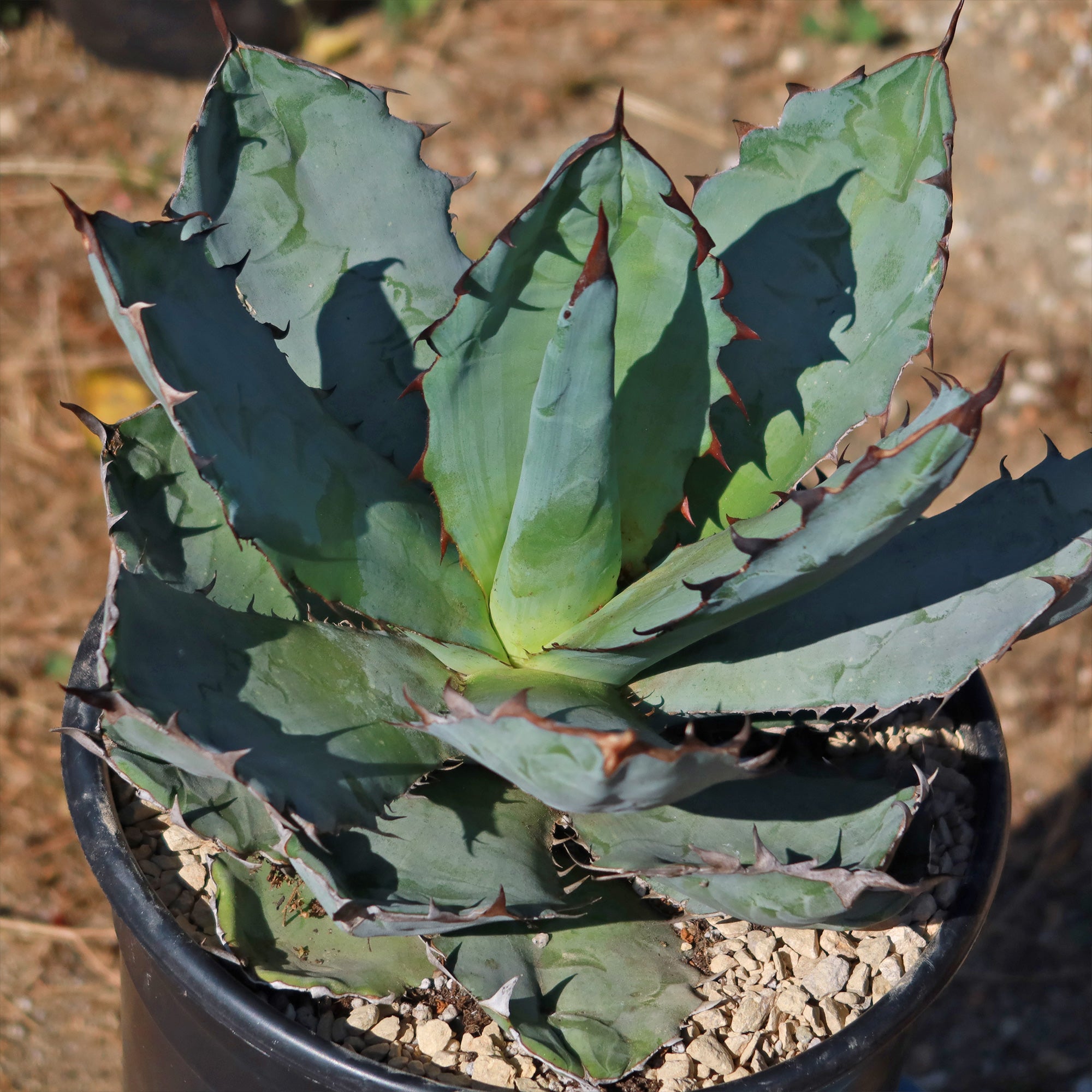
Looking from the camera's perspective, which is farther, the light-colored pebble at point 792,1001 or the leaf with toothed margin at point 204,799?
the light-colored pebble at point 792,1001

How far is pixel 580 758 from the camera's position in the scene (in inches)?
29.2

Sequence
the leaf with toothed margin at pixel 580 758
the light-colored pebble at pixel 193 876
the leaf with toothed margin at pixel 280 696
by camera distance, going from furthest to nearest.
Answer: the light-colored pebble at pixel 193 876
the leaf with toothed margin at pixel 280 696
the leaf with toothed margin at pixel 580 758

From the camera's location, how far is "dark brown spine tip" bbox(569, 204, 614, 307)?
2.68 ft

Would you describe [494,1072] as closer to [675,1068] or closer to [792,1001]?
[675,1068]

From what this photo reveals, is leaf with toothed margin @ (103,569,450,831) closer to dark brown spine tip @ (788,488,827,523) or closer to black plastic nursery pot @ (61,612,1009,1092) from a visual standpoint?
black plastic nursery pot @ (61,612,1009,1092)

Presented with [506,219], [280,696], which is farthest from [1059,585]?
[506,219]

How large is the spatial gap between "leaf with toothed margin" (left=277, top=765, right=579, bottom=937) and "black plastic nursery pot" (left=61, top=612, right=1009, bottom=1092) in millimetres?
149

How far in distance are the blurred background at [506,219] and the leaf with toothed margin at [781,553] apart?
134 cm

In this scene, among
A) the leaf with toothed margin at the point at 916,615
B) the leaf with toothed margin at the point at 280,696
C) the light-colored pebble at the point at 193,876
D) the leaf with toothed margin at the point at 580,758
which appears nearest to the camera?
the leaf with toothed margin at the point at 580,758

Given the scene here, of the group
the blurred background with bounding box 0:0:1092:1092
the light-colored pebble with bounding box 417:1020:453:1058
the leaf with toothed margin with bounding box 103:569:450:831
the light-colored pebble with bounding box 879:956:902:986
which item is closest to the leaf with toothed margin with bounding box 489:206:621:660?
the leaf with toothed margin with bounding box 103:569:450:831

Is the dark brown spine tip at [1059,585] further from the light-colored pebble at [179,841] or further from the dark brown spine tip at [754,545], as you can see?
the light-colored pebble at [179,841]

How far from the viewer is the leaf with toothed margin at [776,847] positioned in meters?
0.93

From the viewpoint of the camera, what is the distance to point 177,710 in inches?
Result: 32.7

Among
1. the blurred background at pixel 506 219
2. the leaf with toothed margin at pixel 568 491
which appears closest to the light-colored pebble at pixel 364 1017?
the leaf with toothed margin at pixel 568 491
